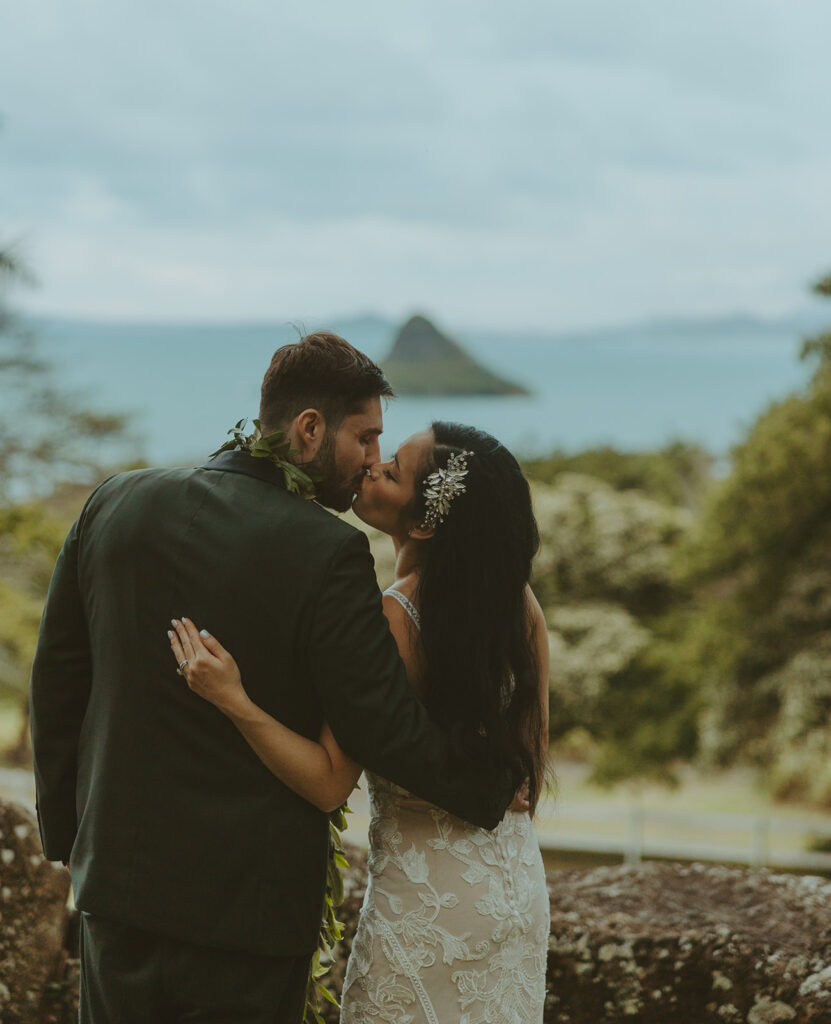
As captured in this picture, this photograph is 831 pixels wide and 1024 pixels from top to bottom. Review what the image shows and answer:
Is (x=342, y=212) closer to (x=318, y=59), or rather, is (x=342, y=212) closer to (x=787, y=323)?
(x=318, y=59)

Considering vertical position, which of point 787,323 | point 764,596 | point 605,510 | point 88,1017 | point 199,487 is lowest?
point 88,1017

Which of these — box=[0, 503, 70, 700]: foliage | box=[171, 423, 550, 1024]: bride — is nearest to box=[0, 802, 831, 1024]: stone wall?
box=[171, 423, 550, 1024]: bride

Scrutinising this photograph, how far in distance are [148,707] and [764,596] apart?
44.1 ft

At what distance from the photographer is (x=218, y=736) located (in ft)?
6.75

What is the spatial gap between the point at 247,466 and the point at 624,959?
5.98ft

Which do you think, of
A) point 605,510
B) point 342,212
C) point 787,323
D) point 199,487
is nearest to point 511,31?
point 342,212

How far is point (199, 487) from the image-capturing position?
6.86 ft

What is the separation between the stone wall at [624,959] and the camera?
2.97m

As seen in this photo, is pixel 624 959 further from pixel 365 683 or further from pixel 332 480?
pixel 332 480

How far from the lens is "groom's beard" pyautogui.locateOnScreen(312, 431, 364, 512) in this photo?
7.51ft

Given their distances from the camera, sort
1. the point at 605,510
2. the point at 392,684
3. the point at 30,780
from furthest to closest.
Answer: the point at 605,510 < the point at 30,780 < the point at 392,684

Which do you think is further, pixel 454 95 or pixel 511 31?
pixel 454 95

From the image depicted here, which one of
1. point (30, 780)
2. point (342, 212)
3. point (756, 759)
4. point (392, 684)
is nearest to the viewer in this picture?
point (392, 684)

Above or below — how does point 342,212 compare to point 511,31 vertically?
below
